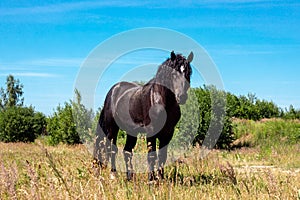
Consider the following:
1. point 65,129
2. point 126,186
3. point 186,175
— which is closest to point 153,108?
point 186,175

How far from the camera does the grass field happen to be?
3.71 metres

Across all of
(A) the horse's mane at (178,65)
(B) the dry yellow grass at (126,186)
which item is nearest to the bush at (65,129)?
(B) the dry yellow grass at (126,186)

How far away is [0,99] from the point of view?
220 feet

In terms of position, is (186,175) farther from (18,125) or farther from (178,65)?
(18,125)

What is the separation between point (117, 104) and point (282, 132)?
50.8 ft

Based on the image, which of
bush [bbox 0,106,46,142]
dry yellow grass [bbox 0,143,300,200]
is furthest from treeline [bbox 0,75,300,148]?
dry yellow grass [bbox 0,143,300,200]

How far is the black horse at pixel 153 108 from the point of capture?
6520mm

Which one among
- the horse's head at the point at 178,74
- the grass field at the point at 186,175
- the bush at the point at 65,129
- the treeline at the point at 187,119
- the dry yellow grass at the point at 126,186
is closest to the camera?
the dry yellow grass at the point at 126,186

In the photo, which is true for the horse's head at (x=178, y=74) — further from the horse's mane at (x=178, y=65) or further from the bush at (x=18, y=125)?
the bush at (x=18, y=125)

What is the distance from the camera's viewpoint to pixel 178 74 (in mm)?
6512

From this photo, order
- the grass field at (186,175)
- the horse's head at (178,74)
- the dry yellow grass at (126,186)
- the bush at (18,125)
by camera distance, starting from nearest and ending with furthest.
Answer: the dry yellow grass at (126,186) < the grass field at (186,175) < the horse's head at (178,74) < the bush at (18,125)

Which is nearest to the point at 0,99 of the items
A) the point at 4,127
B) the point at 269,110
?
the point at 4,127

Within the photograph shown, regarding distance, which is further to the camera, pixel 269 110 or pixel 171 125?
pixel 269 110

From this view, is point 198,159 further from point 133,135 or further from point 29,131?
point 29,131
